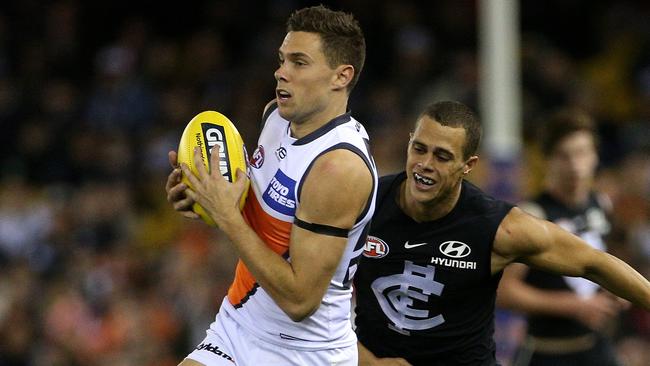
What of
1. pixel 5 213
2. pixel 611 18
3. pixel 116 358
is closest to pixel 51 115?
pixel 5 213

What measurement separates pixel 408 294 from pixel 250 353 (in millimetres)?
793

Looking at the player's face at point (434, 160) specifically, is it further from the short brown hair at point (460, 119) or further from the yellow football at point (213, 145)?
the yellow football at point (213, 145)

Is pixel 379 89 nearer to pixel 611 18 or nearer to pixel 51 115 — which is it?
pixel 611 18

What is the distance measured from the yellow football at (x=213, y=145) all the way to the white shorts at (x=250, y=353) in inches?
19.0

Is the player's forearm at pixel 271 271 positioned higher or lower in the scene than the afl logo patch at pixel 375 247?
higher

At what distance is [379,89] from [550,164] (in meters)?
5.11

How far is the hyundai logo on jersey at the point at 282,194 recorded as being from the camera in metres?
4.51

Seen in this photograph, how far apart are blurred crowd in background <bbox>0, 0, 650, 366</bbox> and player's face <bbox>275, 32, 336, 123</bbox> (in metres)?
4.95

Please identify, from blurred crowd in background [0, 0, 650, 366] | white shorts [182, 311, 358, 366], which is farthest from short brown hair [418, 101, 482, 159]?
blurred crowd in background [0, 0, 650, 366]

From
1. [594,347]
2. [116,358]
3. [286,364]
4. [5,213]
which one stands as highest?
[286,364]

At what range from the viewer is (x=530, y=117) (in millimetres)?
11234

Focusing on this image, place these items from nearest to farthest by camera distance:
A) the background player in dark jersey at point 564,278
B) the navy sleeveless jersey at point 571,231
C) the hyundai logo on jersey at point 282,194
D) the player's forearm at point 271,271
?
the player's forearm at point 271,271, the hyundai logo on jersey at point 282,194, the background player in dark jersey at point 564,278, the navy sleeveless jersey at point 571,231

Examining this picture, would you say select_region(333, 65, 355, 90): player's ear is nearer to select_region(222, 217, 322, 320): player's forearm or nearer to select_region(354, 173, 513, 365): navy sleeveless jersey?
select_region(222, 217, 322, 320): player's forearm

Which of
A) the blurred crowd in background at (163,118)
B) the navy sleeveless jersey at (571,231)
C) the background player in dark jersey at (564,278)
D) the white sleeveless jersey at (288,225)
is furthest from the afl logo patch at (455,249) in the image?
the blurred crowd in background at (163,118)
